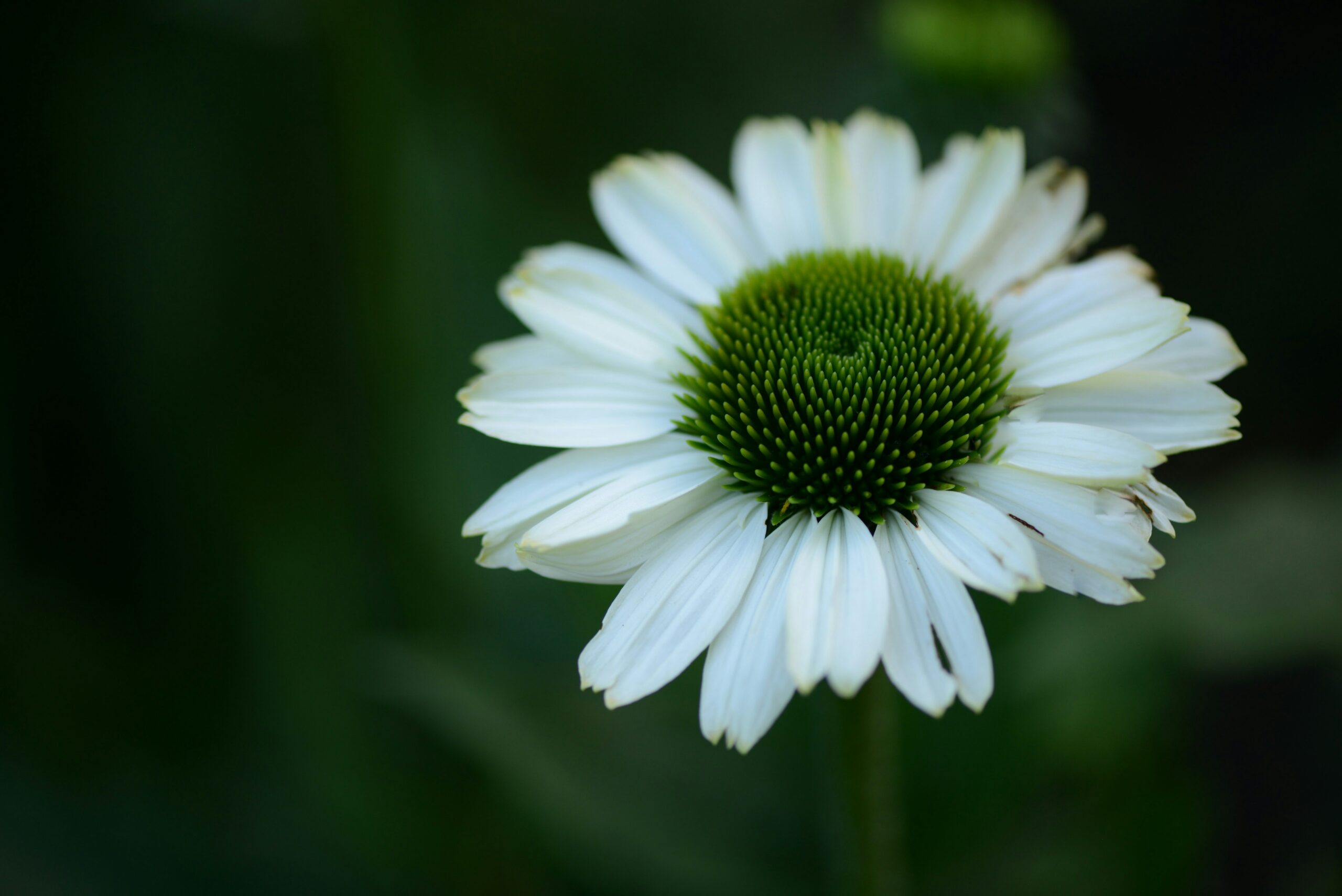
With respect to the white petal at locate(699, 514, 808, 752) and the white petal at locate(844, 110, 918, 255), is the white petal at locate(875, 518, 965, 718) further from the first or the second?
the white petal at locate(844, 110, 918, 255)

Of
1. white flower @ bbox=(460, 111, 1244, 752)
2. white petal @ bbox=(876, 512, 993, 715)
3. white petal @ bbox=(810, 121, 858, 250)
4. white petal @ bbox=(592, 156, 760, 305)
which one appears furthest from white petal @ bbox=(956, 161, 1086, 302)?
white petal @ bbox=(876, 512, 993, 715)

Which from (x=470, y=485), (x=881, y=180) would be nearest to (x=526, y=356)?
(x=881, y=180)

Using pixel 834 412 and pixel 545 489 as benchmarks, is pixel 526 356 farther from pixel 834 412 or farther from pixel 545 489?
pixel 834 412

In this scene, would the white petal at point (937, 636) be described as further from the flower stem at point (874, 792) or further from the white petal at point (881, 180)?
the white petal at point (881, 180)

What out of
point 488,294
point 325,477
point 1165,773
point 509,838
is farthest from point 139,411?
point 1165,773

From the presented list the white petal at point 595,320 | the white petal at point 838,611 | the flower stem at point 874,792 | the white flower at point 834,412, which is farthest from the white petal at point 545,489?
the flower stem at point 874,792

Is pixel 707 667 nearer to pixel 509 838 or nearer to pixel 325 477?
pixel 509 838

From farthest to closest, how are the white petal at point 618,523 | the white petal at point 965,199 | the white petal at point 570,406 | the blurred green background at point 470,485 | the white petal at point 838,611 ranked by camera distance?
the blurred green background at point 470,485, the white petal at point 965,199, the white petal at point 570,406, the white petal at point 618,523, the white petal at point 838,611
